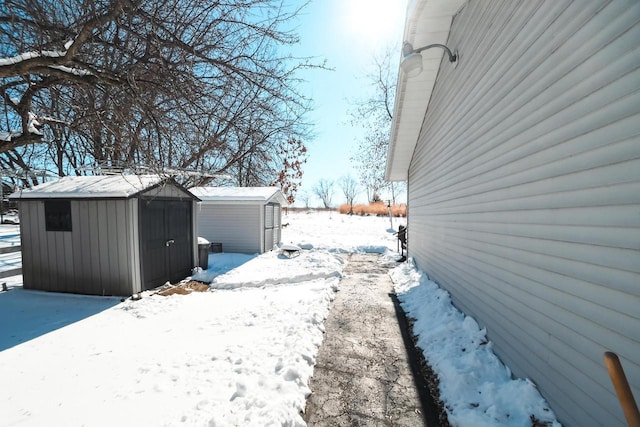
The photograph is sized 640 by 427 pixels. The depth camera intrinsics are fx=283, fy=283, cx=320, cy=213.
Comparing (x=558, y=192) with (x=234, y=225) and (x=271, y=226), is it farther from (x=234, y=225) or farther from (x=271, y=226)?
(x=271, y=226)

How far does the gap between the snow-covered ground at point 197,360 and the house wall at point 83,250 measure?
1.35 feet

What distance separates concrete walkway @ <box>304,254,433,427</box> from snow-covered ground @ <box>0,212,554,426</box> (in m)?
0.21

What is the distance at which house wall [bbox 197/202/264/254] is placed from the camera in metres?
12.6

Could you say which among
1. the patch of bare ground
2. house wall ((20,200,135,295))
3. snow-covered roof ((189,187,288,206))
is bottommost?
the patch of bare ground

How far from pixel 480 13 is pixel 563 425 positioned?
14.9 ft

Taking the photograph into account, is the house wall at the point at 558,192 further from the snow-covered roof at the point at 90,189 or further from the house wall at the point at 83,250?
the house wall at the point at 83,250

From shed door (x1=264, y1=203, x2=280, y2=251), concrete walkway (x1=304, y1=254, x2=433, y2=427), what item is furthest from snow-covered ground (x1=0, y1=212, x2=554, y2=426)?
shed door (x1=264, y1=203, x2=280, y2=251)

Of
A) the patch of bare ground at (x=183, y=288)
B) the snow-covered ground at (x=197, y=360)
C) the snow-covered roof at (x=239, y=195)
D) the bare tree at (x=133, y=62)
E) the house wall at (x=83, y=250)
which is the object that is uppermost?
the bare tree at (x=133, y=62)

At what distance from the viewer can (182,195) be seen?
28.0 ft

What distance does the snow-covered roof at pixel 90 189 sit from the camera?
6.50 metres

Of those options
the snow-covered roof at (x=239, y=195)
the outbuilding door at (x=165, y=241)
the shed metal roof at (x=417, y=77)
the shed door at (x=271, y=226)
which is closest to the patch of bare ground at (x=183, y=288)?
the outbuilding door at (x=165, y=241)

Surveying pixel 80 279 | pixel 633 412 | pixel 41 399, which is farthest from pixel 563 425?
pixel 80 279

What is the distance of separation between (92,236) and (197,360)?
16.8 feet

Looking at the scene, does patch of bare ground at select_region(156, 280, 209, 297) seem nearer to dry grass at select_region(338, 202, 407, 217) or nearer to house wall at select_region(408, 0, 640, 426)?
house wall at select_region(408, 0, 640, 426)
